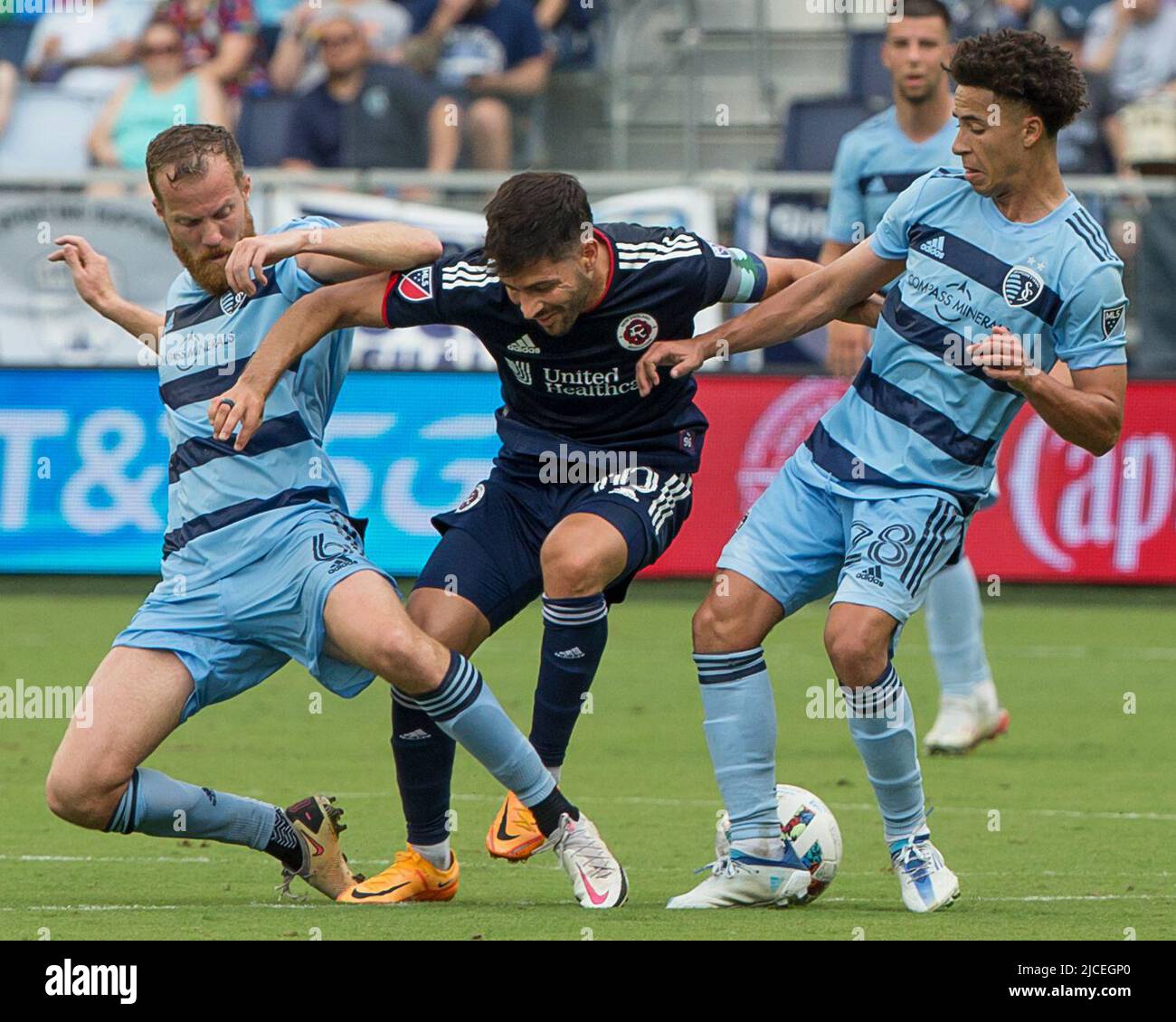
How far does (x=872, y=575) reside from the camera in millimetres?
5480

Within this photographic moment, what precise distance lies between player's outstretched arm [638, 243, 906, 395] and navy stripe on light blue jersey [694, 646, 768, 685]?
72cm

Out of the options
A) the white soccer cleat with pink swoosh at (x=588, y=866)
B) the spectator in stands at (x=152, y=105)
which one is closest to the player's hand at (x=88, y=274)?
the white soccer cleat with pink swoosh at (x=588, y=866)

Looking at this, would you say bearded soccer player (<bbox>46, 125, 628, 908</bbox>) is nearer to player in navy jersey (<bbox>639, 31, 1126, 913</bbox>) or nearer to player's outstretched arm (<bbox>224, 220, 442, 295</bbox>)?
player's outstretched arm (<bbox>224, 220, 442, 295</bbox>)

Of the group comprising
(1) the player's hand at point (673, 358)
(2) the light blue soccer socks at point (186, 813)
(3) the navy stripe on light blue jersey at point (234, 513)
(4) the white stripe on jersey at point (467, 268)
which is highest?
(4) the white stripe on jersey at point (467, 268)

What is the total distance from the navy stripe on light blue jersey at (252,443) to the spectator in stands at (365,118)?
9276 mm

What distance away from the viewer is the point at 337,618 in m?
5.43

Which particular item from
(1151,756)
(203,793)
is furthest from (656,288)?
(1151,756)

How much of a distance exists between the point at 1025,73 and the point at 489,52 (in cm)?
1071

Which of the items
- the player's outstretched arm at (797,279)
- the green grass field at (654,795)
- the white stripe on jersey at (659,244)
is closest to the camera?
the green grass field at (654,795)

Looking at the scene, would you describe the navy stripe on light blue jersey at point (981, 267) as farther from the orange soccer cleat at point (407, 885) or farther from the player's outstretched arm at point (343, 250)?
the orange soccer cleat at point (407, 885)

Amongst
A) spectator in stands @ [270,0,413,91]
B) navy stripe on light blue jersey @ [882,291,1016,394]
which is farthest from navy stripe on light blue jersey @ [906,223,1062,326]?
spectator in stands @ [270,0,413,91]

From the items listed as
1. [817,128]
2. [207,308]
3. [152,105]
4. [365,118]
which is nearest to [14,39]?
[152,105]

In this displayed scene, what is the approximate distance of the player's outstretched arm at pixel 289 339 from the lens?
5.41 meters
